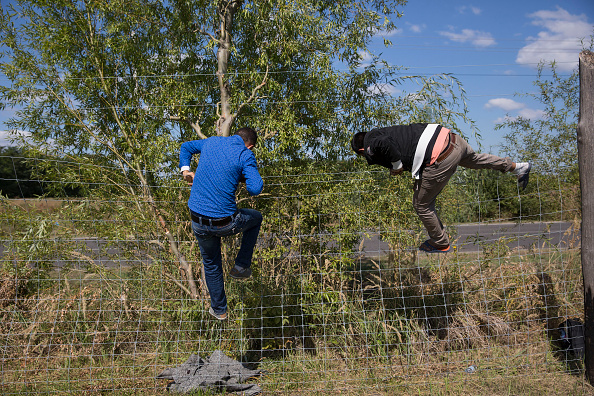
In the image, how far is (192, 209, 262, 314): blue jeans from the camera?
3228 millimetres

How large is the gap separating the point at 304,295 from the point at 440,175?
2.02 m

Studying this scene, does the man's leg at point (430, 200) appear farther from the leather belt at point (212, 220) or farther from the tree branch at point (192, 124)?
the tree branch at point (192, 124)

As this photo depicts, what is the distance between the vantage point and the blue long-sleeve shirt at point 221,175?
3.14m

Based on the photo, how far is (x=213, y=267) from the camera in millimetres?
3436

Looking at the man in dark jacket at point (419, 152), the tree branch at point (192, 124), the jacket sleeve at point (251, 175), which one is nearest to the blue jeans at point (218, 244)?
the jacket sleeve at point (251, 175)

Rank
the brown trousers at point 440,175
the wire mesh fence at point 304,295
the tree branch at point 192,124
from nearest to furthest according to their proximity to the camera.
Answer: the brown trousers at point 440,175 → the wire mesh fence at point 304,295 → the tree branch at point 192,124

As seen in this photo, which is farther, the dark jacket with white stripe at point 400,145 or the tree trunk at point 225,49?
the tree trunk at point 225,49

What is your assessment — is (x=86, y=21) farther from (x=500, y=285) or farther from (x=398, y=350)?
(x=500, y=285)

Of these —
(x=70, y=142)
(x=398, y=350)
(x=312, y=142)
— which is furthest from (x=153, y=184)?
(x=398, y=350)

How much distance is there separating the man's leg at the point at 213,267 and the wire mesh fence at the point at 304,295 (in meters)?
0.58

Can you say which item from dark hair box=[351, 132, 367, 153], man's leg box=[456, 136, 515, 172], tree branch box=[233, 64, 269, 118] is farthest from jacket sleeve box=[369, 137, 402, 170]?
tree branch box=[233, 64, 269, 118]

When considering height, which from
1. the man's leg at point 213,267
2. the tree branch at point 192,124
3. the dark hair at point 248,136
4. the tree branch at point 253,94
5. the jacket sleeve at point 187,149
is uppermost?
the tree branch at point 253,94

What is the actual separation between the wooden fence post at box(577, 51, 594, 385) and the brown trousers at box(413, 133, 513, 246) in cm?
61

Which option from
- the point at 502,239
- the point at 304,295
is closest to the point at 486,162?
the point at 502,239
